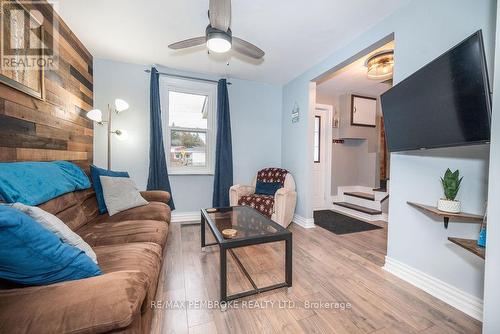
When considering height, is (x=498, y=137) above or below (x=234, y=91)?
below

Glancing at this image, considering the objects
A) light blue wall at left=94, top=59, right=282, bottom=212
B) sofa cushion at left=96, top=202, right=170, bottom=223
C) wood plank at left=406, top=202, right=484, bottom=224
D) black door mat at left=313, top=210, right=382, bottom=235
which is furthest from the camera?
black door mat at left=313, top=210, right=382, bottom=235

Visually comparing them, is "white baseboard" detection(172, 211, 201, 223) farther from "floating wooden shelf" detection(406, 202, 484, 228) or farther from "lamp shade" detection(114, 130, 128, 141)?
"floating wooden shelf" detection(406, 202, 484, 228)

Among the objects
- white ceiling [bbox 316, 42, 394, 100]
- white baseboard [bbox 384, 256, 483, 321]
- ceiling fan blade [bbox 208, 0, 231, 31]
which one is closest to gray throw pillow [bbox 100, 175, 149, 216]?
ceiling fan blade [bbox 208, 0, 231, 31]

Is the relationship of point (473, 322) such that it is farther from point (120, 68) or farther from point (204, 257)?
point (120, 68)

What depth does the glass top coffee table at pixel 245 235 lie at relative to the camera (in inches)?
57.5

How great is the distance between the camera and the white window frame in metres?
3.32

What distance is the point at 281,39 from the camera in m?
2.45

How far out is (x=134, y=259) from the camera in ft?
4.06

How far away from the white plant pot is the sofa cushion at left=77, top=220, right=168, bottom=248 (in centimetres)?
211

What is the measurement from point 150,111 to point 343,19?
9.03 ft

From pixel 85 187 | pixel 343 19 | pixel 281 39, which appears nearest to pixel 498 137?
pixel 343 19

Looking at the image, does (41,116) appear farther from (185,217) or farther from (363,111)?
(363,111)

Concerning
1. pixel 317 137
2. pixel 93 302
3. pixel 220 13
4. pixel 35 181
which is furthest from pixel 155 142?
pixel 317 137

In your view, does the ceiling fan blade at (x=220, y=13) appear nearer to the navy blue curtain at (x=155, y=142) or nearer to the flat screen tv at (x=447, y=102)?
the flat screen tv at (x=447, y=102)
